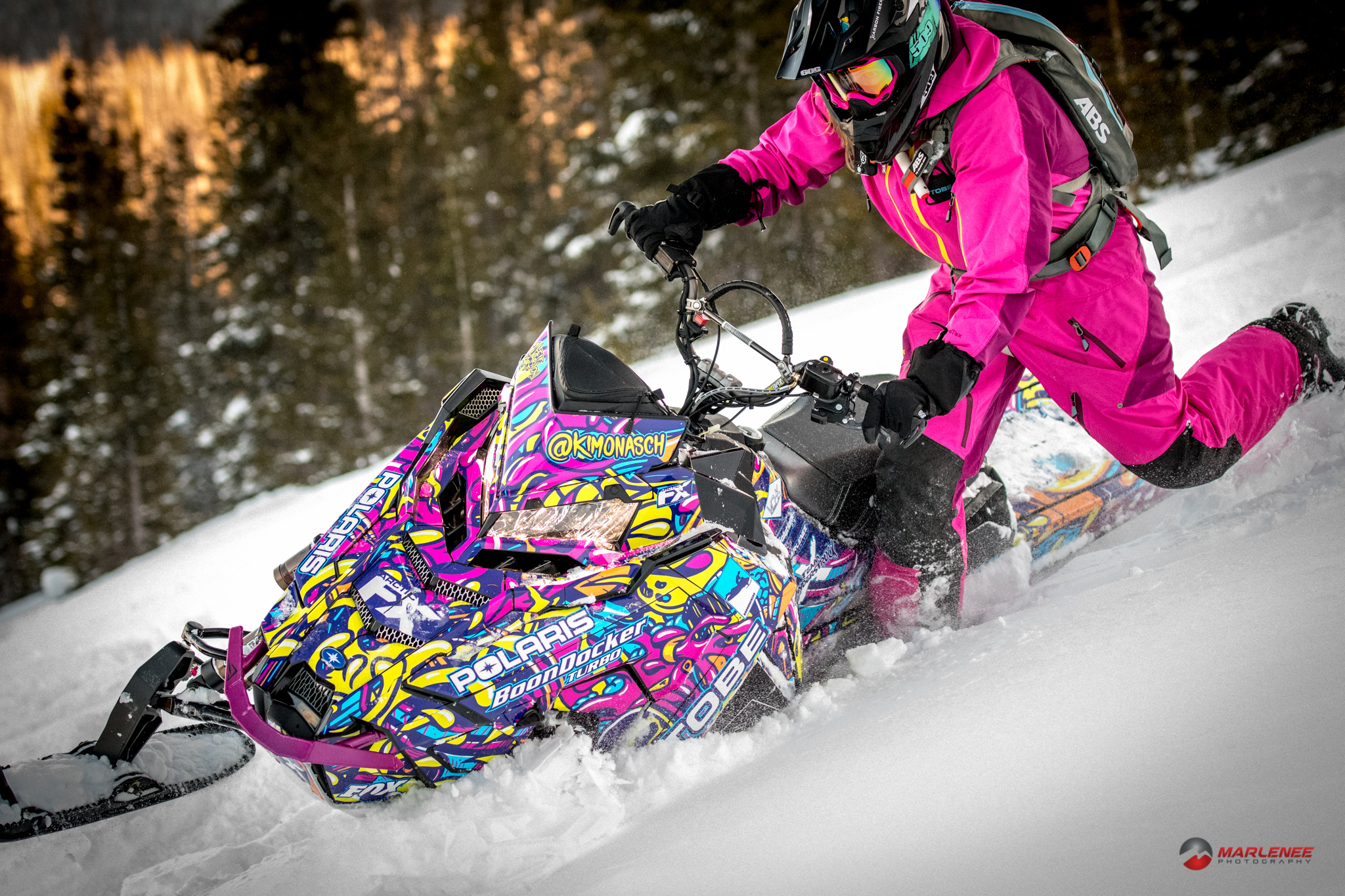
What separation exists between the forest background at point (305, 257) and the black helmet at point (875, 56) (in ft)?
39.4

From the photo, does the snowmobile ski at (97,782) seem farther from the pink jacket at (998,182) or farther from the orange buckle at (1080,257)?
the orange buckle at (1080,257)

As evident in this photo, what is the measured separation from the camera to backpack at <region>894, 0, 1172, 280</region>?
84.0 inches

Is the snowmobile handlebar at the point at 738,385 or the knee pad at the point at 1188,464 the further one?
the knee pad at the point at 1188,464

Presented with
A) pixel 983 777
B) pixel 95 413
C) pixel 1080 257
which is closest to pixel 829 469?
pixel 1080 257

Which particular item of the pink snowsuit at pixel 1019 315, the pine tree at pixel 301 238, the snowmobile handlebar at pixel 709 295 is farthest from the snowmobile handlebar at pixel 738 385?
the pine tree at pixel 301 238

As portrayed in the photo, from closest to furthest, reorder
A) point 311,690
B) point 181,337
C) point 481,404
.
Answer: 1. point 311,690
2. point 481,404
3. point 181,337

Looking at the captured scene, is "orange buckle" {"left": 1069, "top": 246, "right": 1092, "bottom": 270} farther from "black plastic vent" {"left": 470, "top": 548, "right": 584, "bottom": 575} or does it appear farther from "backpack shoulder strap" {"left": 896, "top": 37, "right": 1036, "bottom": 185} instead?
"black plastic vent" {"left": 470, "top": 548, "right": 584, "bottom": 575}

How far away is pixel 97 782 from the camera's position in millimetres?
2049

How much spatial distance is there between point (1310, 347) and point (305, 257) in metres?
18.4

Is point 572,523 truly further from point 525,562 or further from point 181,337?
point 181,337

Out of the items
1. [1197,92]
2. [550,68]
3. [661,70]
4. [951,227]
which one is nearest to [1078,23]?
[1197,92]

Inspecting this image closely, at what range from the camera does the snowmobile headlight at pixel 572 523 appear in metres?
1.91

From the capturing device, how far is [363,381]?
16828 mm

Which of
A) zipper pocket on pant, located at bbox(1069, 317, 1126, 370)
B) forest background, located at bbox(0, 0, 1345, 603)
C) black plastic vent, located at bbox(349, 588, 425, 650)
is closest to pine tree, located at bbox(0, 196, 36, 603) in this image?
forest background, located at bbox(0, 0, 1345, 603)
